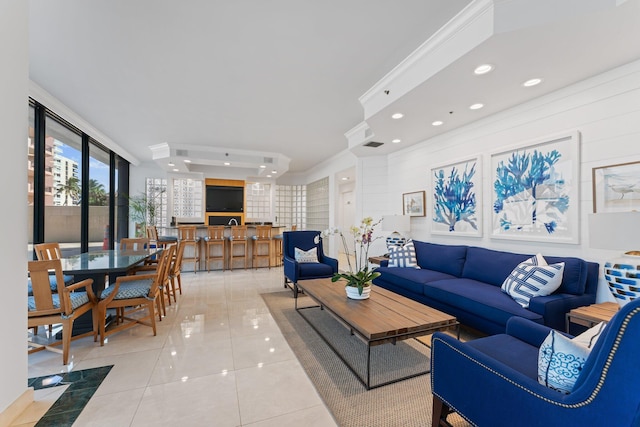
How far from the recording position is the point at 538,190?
3.10 metres

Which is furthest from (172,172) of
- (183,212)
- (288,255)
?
(288,255)

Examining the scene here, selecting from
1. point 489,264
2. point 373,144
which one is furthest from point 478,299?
point 373,144

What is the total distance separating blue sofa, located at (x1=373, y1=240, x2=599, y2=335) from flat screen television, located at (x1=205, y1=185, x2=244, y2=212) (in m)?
6.06

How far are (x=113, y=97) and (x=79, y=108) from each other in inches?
35.2

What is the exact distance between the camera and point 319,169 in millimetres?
8781

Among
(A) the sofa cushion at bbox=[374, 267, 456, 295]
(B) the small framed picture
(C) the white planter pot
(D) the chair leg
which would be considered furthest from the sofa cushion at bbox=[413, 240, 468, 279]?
(D) the chair leg

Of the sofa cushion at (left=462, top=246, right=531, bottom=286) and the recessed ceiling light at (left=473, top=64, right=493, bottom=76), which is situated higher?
the recessed ceiling light at (left=473, top=64, right=493, bottom=76)

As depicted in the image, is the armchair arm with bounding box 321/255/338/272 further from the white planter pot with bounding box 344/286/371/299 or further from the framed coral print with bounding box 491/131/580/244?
the framed coral print with bounding box 491/131/580/244

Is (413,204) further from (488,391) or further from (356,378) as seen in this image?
(488,391)

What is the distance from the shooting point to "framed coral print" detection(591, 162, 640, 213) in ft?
7.68

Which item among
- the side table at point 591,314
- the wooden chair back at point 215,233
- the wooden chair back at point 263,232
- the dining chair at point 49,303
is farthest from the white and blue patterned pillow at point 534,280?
the wooden chair back at point 215,233

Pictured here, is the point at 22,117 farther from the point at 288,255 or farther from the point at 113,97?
the point at 288,255

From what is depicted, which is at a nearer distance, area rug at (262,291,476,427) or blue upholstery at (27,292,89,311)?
area rug at (262,291,476,427)

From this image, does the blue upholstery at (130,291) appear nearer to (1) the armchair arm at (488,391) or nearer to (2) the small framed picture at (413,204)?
(1) the armchair arm at (488,391)
